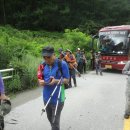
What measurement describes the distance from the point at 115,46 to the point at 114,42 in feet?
1.08

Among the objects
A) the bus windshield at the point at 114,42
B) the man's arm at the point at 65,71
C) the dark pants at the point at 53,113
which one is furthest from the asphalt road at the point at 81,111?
the bus windshield at the point at 114,42

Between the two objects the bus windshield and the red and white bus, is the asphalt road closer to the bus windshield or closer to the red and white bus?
the red and white bus

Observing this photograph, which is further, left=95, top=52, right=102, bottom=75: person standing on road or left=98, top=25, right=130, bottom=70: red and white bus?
left=98, top=25, right=130, bottom=70: red and white bus

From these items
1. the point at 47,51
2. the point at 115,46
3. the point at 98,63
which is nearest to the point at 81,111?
the point at 47,51

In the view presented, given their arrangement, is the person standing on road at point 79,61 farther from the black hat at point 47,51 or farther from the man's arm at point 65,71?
the black hat at point 47,51

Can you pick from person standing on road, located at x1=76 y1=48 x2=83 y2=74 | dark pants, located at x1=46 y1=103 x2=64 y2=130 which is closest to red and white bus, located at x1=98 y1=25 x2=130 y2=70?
person standing on road, located at x1=76 y1=48 x2=83 y2=74

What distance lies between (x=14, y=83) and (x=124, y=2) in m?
45.1

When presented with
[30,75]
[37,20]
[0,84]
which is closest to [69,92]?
[30,75]

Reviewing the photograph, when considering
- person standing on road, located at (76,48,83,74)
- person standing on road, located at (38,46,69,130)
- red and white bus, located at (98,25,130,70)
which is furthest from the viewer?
red and white bus, located at (98,25,130,70)

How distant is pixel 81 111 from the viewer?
36.0 feet

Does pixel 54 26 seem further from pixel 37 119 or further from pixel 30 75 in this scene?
pixel 37 119

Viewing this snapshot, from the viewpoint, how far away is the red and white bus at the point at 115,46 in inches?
944

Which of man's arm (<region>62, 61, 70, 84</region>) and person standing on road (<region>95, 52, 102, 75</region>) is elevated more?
man's arm (<region>62, 61, 70, 84</region>)

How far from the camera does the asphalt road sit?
30.3 feet
